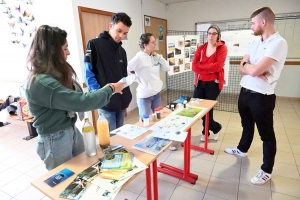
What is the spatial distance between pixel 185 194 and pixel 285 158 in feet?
4.37

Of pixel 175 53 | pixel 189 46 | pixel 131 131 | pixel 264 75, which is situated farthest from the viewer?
pixel 189 46

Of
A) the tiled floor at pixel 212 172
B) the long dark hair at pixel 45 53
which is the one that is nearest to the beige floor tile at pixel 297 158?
the tiled floor at pixel 212 172

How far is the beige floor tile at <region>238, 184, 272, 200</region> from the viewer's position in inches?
66.5

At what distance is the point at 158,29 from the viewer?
469 cm

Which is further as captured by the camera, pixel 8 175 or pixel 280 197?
pixel 8 175

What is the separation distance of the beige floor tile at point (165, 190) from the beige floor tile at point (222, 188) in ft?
1.09

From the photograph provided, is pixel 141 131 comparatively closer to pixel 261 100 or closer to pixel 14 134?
pixel 261 100

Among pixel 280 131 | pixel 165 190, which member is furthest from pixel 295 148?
pixel 165 190

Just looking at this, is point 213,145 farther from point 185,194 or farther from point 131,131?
point 131,131

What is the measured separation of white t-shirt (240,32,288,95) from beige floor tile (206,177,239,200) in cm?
92

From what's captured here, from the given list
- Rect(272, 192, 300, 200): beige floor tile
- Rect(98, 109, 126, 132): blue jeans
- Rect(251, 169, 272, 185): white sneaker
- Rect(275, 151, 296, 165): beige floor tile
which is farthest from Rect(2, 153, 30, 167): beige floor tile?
Rect(275, 151, 296, 165): beige floor tile

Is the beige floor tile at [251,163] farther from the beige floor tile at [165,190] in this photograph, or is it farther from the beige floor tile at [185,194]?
the beige floor tile at [165,190]

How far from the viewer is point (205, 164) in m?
2.19

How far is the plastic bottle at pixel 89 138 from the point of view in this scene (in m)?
1.08
